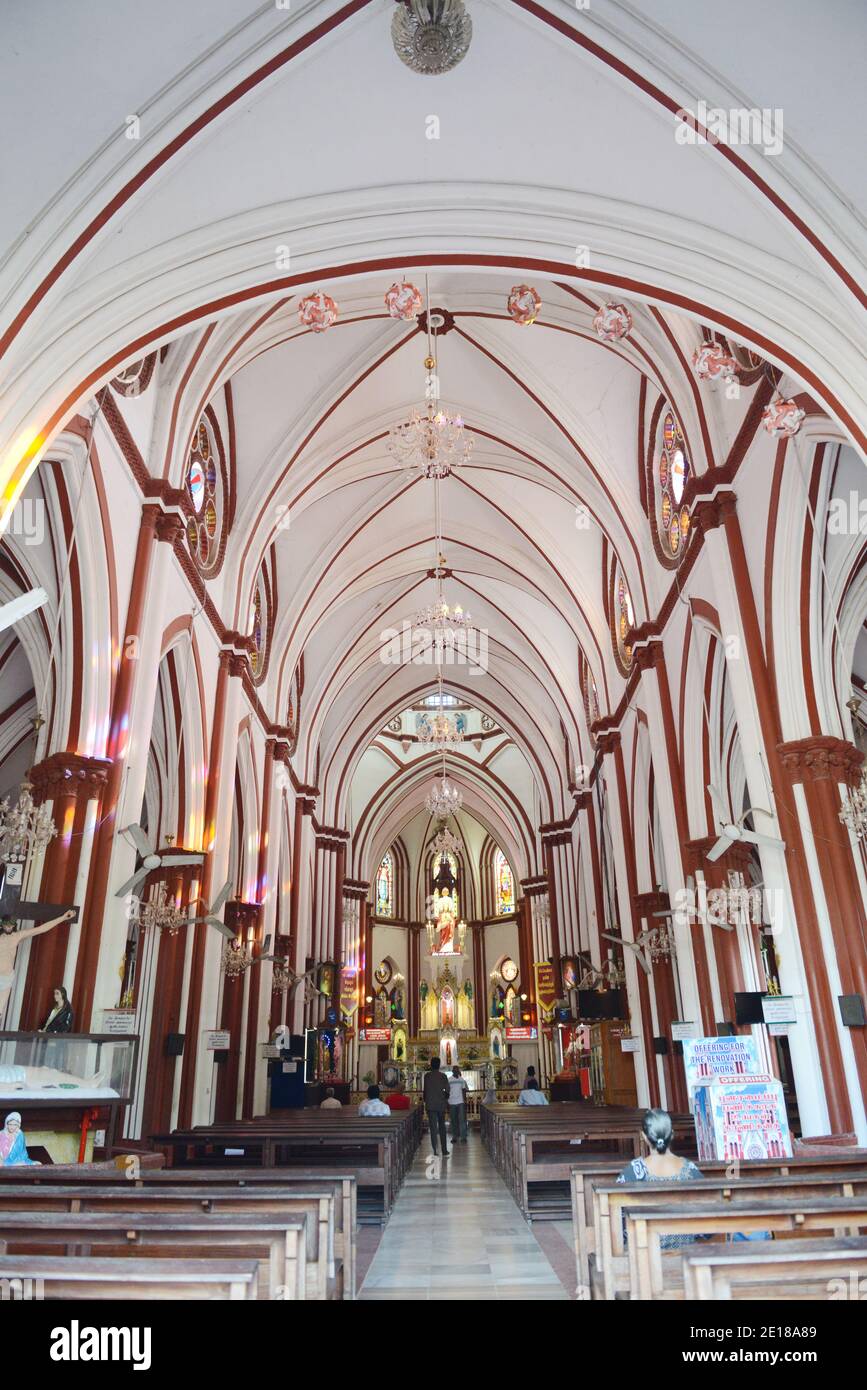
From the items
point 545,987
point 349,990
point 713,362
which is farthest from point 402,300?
point 349,990

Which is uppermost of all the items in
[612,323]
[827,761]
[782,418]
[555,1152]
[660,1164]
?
[612,323]

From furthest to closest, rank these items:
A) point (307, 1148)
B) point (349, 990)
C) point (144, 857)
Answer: point (349, 990)
point (307, 1148)
point (144, 857)

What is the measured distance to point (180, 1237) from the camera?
12.3 ft

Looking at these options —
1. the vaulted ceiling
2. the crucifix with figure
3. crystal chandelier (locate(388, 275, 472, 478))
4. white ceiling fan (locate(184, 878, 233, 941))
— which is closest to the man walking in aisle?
white ceiling fan (locate(184, 878, 233, 941))

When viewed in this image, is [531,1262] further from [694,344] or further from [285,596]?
[285,596]

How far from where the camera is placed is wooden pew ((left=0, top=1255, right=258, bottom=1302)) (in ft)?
9.34

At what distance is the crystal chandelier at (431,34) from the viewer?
7621 mm

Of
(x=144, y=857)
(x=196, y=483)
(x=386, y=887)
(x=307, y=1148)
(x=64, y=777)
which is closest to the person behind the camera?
(x=64, y=777)

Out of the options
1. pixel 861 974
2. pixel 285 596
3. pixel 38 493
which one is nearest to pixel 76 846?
pixel 38 493

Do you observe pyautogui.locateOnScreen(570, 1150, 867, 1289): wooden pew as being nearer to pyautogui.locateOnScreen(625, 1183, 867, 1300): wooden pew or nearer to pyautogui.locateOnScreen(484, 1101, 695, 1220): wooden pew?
pyautogui.locateOnScreen(625, 1183, 867, 1300): wooden pew

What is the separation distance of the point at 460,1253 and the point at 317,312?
958 cm

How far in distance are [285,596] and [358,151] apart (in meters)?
12.3

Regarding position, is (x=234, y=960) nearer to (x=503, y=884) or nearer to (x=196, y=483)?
(x=196, y=483)

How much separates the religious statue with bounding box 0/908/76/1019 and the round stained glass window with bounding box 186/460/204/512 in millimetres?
7381
